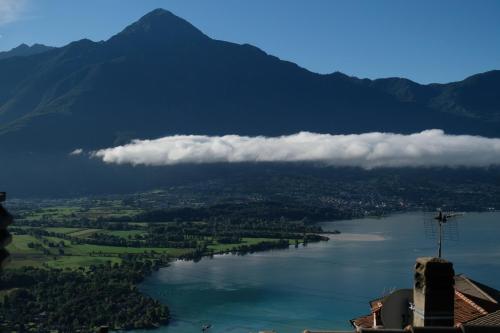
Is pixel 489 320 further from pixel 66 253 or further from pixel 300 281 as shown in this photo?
pixel 66 253

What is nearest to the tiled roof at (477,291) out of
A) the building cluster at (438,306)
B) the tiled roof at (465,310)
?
the building cluster at (438,306)

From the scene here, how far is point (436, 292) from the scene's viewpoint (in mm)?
8367

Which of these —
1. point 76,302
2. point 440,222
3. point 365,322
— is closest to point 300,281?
point 76,302

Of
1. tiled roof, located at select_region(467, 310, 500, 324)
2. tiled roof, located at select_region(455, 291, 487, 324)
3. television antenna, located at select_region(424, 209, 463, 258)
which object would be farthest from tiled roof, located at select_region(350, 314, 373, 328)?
tiled roof, located at select_region(467, 310, 500, 324)

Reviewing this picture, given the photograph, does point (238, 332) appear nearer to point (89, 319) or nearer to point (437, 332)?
point (89, 319)

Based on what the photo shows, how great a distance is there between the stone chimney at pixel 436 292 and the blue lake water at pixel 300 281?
41467mm

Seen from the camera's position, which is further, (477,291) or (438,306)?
(477,291)

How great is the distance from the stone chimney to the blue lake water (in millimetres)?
41467

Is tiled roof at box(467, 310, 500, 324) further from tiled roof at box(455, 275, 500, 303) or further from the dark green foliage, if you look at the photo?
the dark green foliage

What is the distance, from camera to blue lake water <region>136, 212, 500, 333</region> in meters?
57.9

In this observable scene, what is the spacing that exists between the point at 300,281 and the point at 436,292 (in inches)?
2629

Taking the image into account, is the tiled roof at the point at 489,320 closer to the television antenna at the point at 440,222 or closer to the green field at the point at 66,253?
the television antenna at the point at 440,222

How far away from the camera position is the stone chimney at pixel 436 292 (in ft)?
27.3

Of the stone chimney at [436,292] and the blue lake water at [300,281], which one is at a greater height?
the stone chimney at [436,292]
